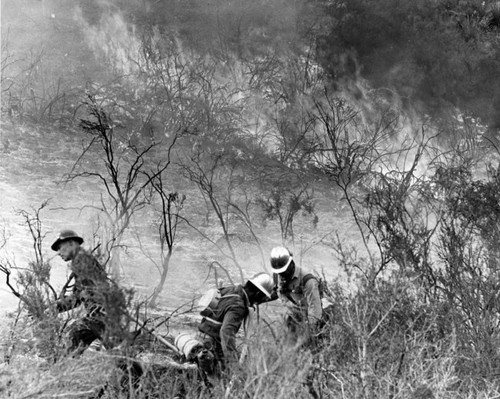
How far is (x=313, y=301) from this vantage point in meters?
6.76

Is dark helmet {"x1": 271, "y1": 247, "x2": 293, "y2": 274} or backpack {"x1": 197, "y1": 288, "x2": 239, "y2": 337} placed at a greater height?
dark helmet {"x1": 271, "y1": 247, "x2": 293, "y2": 274}

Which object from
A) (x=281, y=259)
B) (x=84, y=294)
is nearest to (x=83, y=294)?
(x=84, y=294)

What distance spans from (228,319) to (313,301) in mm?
1037

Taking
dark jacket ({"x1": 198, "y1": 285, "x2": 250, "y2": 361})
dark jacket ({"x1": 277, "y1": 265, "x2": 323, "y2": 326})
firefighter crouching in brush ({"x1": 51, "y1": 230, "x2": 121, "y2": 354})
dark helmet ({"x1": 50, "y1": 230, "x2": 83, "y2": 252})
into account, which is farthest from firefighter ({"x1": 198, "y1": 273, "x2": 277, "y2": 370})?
dark helmet ({"x1": 50, "y1": 230, "x2": 83, "y2": 252})

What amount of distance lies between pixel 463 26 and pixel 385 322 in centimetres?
2758

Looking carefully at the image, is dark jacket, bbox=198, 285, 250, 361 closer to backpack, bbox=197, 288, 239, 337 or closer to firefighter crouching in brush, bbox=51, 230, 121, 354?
backpack, bbox=197, 288, 239, 337

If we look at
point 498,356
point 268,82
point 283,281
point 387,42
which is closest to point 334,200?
point 268,82

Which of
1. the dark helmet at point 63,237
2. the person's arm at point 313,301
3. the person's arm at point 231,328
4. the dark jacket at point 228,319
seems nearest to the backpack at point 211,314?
the dark jacket at point 228,319

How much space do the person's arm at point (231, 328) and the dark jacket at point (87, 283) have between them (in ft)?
3.81

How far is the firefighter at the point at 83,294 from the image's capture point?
568 centimetres

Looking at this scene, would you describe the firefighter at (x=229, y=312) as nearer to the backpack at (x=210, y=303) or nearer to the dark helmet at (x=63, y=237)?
the backpack at (x=210, y=303)

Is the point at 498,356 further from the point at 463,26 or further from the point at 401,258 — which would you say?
the point at 463,26

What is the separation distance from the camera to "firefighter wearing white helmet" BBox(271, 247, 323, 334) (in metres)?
6.71

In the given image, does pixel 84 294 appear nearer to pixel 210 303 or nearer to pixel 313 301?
pixel 210 303
